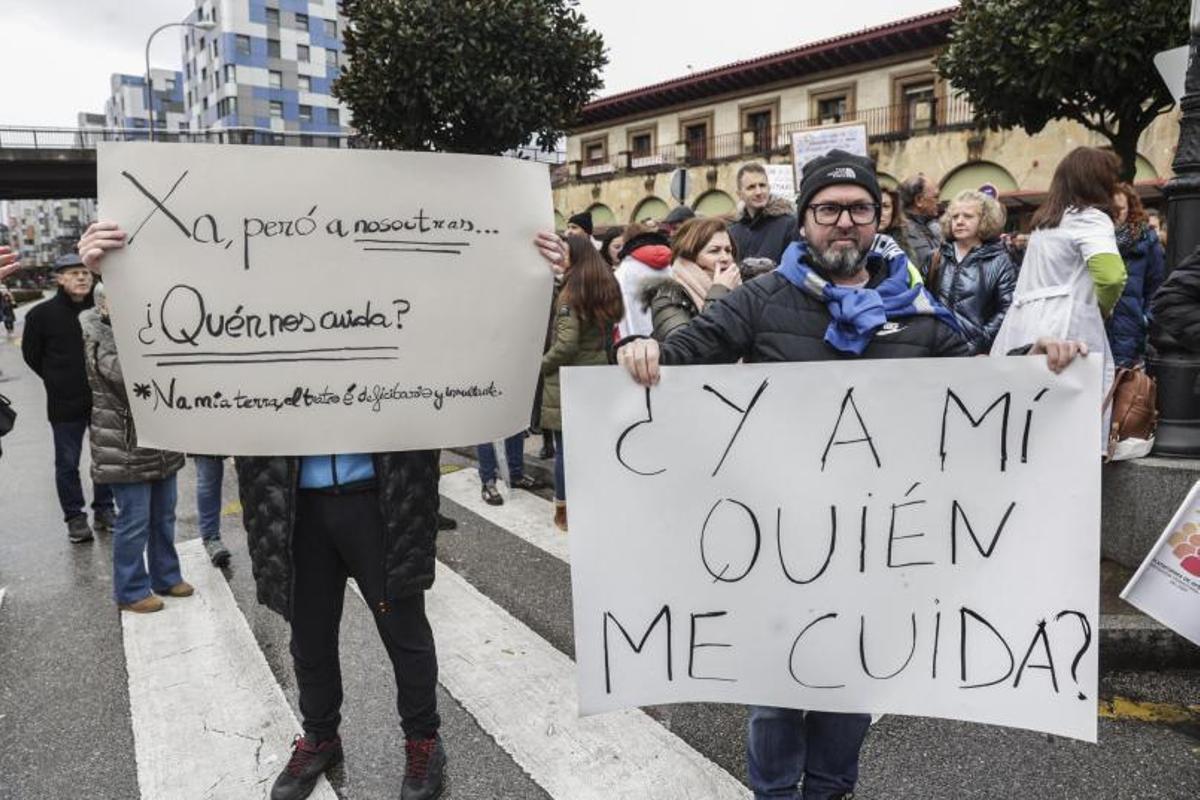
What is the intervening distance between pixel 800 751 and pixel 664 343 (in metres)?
1.16

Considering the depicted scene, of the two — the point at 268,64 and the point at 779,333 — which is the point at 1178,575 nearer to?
the point at 779,333

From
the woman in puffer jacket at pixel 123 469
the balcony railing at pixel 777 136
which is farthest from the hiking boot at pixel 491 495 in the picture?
the balcony railing at pixel 777 136

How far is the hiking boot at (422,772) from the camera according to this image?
2.51m

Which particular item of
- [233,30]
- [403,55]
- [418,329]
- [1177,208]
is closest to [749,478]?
[418,329]

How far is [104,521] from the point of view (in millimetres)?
5570

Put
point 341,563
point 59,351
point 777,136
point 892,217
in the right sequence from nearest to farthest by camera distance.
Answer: point 341,563 < point 892,217 < point 59,351 < point 777,136

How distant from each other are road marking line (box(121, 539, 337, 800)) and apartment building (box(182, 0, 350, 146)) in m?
65.2

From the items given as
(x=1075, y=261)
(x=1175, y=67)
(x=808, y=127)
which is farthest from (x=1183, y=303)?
(x=808, y=127)

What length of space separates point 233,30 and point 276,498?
72.4 m

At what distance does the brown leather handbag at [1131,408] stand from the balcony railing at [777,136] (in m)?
16.9

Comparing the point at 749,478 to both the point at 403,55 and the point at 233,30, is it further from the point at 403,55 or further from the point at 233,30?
the point at 233,30

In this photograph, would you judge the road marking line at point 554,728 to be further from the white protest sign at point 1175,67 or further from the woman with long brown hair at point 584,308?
the white protest sign at point 1175,67

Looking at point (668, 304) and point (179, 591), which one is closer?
point (668, 304)

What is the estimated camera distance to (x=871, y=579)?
2.02m
